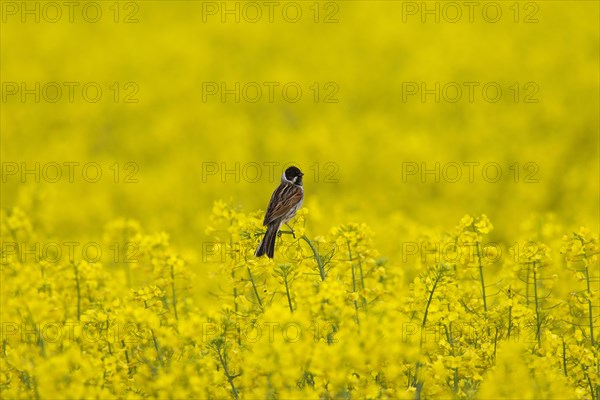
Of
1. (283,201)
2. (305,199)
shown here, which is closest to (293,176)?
(283,201)

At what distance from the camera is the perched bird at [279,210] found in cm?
503

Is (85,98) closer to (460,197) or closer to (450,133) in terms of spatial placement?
(450,133)

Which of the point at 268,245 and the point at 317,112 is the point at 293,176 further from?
the point at 317,112

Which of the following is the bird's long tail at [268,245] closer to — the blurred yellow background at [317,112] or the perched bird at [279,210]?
the perched bird at [279,210]

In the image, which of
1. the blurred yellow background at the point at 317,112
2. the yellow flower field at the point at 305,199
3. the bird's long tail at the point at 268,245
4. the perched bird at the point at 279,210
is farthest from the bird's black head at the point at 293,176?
the blurred yellow background at the point at 317,112

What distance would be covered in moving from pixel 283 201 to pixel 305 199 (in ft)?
32.3

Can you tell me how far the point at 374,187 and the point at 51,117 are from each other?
9043 mm

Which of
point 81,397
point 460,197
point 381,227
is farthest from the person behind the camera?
point 460,197

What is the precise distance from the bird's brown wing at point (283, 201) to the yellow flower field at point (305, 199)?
126 mm

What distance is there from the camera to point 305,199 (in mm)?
15250

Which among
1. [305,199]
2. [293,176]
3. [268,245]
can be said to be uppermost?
[305,199]

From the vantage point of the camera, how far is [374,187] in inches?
681

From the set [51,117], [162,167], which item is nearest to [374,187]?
[162,167]

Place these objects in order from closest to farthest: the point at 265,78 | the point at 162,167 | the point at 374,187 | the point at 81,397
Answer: the point at 81,397 → the point at 374,187 → the point at 162,167 → the point at 265,78
